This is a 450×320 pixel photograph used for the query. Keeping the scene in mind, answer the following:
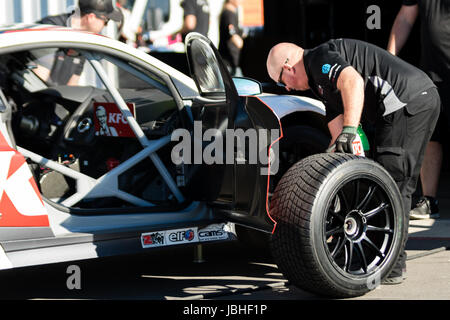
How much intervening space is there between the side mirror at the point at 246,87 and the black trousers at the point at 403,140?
A: 0.74 metres

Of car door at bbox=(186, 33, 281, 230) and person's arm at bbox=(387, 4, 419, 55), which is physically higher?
person's arm at bbox=(387, 4, 419, 55)

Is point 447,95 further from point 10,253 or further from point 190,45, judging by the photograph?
point 10,253

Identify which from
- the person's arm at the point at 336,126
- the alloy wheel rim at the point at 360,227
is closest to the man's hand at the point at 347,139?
the alloy wheel rim at the point at 360,227

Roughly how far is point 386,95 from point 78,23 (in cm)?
310

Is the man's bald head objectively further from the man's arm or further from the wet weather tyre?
the wet weather tyre

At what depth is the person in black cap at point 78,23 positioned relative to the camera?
588cm

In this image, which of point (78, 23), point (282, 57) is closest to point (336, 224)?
point (282, 57)

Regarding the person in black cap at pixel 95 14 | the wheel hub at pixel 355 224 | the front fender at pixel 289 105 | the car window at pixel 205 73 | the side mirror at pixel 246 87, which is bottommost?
the wheel hub at pixel 355 224

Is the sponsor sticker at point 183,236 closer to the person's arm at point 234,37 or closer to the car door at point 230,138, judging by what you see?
the car door at point 230,138

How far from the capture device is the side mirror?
473 cm

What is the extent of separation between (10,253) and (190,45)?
5.43 feet

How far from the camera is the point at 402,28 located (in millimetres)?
6488

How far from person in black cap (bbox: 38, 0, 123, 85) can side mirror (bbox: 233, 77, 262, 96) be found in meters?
1.52

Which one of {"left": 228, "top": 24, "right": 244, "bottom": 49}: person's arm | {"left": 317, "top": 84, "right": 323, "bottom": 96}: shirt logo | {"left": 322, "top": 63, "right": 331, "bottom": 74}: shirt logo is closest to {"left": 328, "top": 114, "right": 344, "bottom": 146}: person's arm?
{"left": 317, "top": 84, "right": 323, "bottom": 96}: shirt logo
